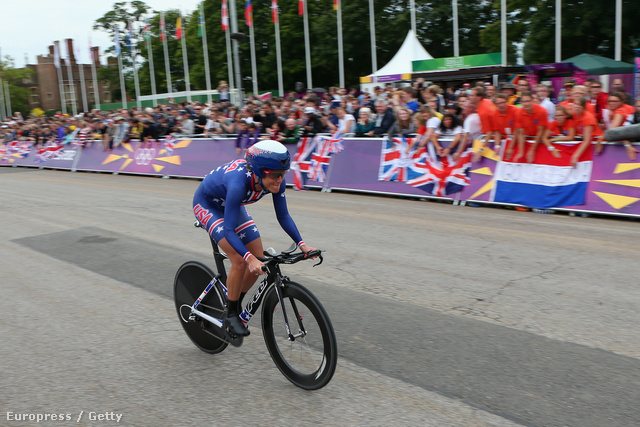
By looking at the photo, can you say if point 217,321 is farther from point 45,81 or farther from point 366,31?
point 45,81

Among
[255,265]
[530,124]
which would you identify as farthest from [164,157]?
[255,265]

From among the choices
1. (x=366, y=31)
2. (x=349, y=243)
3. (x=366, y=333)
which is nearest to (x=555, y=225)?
(x=349, y=243)

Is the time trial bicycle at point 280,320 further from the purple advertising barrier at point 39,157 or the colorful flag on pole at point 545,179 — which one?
the purple advertising barrier at point 39,157

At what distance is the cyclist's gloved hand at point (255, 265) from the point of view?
3.71 meters

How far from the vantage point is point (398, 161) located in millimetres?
12156

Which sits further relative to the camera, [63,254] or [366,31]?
[366,31]

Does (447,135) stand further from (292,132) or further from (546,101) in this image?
(292,132)

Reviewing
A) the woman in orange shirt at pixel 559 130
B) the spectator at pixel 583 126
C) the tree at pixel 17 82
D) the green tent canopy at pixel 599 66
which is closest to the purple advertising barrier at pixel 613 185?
the spectator at pixel 583 126

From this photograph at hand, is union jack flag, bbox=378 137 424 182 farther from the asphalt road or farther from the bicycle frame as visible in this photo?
the bicycle frame

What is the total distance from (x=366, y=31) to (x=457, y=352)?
47.2 metres

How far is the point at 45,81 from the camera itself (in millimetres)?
111500

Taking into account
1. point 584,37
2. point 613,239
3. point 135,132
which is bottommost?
point 613,239

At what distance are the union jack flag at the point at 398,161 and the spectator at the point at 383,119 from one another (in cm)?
31

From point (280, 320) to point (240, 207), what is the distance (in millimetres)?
849
